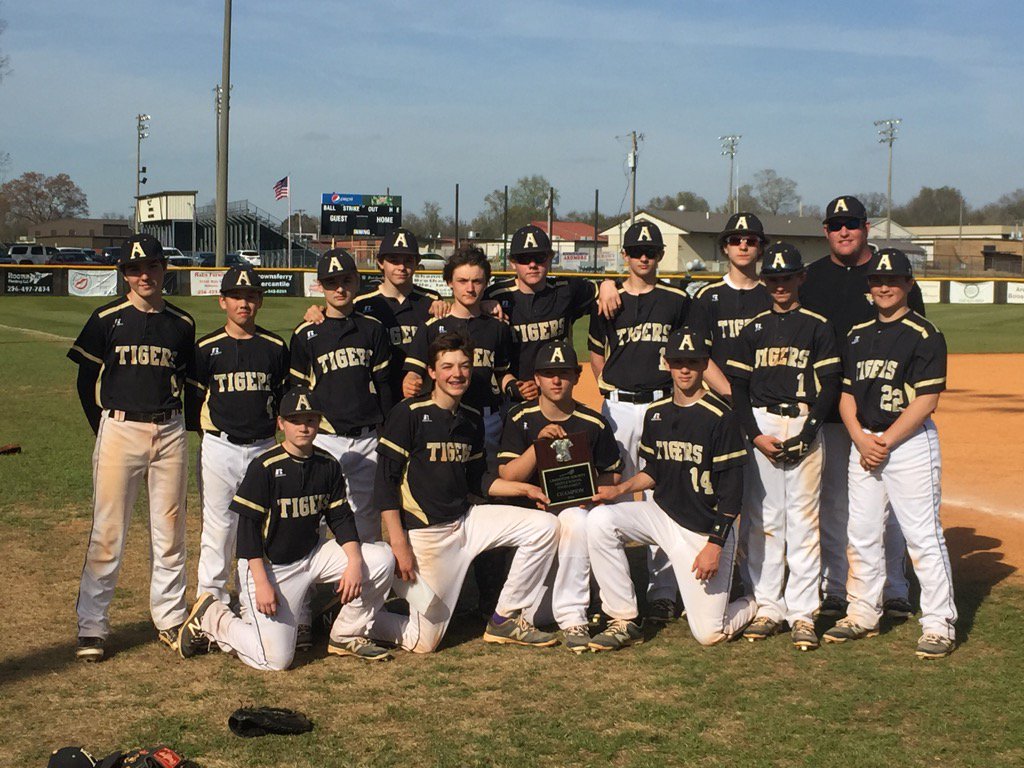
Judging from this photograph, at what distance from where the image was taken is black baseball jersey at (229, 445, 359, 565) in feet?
18.6

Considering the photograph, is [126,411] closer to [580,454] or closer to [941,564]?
[580,454]

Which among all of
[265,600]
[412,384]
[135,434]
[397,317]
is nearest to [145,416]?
[135,434]

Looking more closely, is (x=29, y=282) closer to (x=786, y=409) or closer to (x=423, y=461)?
(x=423, y=461)

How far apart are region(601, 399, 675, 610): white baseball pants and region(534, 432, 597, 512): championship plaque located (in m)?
0.43

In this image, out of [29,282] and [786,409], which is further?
[29,282]

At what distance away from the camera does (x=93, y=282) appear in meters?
36.1

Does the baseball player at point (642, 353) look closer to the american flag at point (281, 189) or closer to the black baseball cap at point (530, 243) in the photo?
the black baseball cap at point (530, 243)

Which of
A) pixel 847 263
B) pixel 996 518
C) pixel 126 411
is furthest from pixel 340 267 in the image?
pixel 996 518

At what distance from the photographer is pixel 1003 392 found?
16.7 metres

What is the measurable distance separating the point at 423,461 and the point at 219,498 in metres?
1.19

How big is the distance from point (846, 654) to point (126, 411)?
4196 mm

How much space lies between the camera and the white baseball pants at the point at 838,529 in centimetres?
659

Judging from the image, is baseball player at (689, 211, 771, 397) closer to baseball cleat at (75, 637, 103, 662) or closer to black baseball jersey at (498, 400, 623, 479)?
black baseball jersey at (498, 400, 623, 479)

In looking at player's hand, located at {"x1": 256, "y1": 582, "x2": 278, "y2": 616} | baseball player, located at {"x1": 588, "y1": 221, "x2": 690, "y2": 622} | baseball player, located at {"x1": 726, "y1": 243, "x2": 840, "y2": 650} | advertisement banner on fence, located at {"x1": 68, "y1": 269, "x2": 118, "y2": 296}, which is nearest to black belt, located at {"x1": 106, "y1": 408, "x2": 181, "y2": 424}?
player's hand, located at {"x1": 256, "y1": 582, "x2": 278, "y2": 616}
